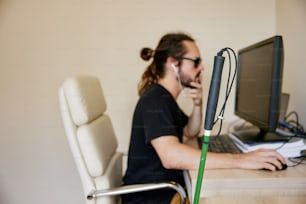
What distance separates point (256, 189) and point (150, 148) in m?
0.49

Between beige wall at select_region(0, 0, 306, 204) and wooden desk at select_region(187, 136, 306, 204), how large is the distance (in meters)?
1.06

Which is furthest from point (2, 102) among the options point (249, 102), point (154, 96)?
point (249, 102)

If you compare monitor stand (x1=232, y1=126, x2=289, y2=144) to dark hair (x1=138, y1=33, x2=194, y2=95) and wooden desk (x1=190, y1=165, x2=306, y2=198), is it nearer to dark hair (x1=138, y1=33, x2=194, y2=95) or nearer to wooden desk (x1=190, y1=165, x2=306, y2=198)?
wooden desk (x1=190, y1=165, x2=306, y2=198)

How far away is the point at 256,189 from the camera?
87 centimetres

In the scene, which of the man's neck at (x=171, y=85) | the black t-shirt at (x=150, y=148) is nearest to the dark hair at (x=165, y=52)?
the man's neck at (x=171, y=85)

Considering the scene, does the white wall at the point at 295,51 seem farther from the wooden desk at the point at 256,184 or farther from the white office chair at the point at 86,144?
the white office chair at the point at 86,144

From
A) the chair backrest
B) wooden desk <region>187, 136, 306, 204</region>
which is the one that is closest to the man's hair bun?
the chair backrest

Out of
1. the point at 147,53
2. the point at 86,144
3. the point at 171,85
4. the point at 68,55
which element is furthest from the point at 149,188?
the point at 68,55

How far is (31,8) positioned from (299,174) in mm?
1808

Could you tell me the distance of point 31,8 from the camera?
1.89m

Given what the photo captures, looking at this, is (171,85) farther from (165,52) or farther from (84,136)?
(84,136)

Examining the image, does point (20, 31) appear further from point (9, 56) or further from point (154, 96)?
point (154, 96)

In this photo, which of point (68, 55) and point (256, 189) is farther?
point (68, 55)

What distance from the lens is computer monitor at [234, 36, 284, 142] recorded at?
40.4 inches
